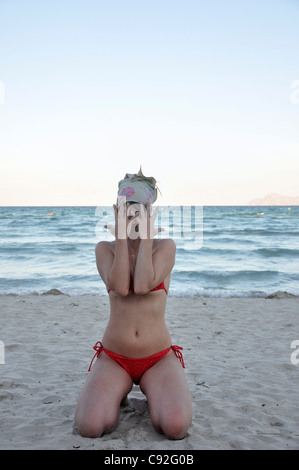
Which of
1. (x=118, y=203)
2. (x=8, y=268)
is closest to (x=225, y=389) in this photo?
(x=118, y=203)

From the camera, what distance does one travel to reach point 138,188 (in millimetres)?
3260

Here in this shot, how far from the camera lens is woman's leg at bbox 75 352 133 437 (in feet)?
9.71

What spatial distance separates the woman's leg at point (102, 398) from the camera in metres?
2.96

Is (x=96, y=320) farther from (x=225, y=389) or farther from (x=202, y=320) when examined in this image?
(x=225, y=389)

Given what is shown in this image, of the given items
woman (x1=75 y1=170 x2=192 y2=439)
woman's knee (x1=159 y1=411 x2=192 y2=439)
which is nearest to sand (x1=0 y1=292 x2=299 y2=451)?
woman's knee (x1=159 y1=411 x2=192 y2=439)

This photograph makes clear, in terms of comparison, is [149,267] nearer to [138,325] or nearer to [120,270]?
[120,270]

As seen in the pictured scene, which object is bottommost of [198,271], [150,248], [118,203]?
[198,271]

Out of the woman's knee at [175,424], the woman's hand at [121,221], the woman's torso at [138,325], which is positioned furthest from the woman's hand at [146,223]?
the woman's knee at [175,424]

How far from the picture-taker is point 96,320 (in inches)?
276

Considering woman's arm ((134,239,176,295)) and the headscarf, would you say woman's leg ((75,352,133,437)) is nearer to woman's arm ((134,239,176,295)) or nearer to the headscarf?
woman's arm ((134,239,176,295))

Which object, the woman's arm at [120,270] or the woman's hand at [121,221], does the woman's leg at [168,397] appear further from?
the woman's hand at [121,221]

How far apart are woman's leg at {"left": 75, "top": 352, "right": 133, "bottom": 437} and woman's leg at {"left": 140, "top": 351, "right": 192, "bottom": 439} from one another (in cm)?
21

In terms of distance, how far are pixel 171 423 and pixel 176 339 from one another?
10.0 ft

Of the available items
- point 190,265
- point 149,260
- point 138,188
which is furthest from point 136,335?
point 190,265
